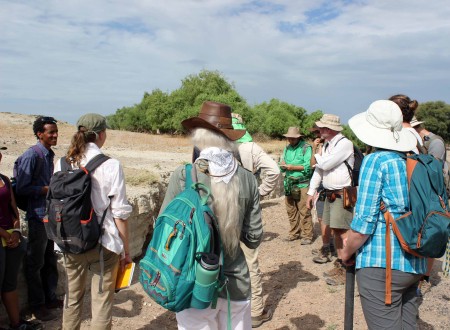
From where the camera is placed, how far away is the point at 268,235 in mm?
7719

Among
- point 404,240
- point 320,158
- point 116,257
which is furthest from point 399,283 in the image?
point 320,158

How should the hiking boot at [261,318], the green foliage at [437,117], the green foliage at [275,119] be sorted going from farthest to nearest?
the green foliage at [437,117] → the green foliage at [275,119] → the hiking boot at [261,318]

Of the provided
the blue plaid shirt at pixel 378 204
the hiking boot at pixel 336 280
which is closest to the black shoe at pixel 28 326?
the blue plaid shirt at pixel 378 204

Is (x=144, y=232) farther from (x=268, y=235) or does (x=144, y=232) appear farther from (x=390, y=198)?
(x=390, y=198)

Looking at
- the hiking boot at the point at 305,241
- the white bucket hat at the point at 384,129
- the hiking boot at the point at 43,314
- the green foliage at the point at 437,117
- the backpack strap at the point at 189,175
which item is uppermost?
the green foliage at the point at 437,117

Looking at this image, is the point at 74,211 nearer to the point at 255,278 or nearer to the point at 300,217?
the point at 255,278

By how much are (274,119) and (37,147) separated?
2600cm

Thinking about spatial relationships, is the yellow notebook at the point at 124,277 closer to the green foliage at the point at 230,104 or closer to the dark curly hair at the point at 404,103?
the dark curly hair at the point at 404,103

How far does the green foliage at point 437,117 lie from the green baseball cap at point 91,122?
3698 cm

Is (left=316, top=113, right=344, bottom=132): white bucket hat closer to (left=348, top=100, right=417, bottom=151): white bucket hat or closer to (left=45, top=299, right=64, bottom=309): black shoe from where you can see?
(left=348, top=100, right=417, bottom=151): white bucket hat

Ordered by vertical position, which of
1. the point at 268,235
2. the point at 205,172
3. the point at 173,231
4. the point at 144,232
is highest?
the point at 205,172

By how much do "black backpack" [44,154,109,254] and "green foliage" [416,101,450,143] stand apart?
37248 mm

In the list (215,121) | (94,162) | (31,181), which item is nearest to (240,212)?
(215,121)

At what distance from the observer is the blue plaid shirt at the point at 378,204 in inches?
96.8
